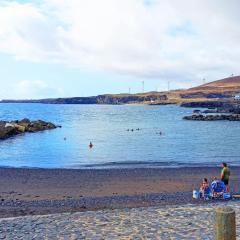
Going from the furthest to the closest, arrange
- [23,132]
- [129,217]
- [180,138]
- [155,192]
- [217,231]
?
1. [23,132]
2. [180,138]
3. [155,192]
4. [129,217]
5. [217,231]

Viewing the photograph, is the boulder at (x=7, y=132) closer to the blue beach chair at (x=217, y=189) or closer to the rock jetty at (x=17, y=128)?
the rock jetty at (x=17, y=128)

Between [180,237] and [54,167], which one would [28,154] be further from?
[180,237]

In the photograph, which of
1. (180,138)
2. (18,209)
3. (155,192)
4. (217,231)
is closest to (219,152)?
(180,138)

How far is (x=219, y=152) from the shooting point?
151 ft

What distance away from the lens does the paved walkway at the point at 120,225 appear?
11492 mm

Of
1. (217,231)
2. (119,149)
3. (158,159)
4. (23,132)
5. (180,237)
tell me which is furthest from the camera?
(23,132)

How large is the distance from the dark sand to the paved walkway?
348cm

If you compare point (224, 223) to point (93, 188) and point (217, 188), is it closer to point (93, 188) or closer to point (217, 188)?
point (217, 188)

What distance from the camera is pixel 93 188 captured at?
24422mm

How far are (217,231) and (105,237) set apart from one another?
5.53m

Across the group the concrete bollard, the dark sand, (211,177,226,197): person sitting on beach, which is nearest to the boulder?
the dark sand

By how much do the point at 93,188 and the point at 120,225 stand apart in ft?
39.3

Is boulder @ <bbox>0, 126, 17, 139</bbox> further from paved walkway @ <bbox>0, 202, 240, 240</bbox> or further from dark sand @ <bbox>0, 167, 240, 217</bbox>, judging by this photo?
paved walkway @ <bbox>0, 202, 240, 240</bbox>

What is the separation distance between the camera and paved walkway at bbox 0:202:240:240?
1149 cm
